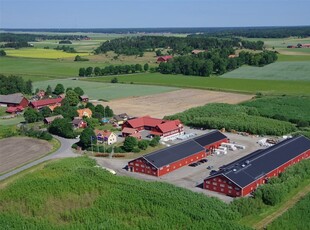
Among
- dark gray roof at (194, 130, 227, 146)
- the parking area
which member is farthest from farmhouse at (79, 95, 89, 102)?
dark gray roof at (194, 130, 227, 146)

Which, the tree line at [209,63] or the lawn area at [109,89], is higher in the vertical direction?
the tree line at [209,63]

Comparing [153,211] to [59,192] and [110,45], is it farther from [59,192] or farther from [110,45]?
[110,45]

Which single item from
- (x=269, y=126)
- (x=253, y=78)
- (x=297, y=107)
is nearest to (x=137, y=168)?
(x=269, y=126)

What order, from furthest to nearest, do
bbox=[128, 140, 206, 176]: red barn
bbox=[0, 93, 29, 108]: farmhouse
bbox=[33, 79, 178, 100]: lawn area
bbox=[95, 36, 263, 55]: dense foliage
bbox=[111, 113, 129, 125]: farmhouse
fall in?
bbox=[95, 36, 263, 55]: dense foliage → bbox=[33, 79, 178, 100]: lawn area → bbox=[0, 93, 29, 108]: farmhouse → bbox=[111, 113, 129, 125]: farmhouse → bbox=[128, 140, 206, 176]: red barn

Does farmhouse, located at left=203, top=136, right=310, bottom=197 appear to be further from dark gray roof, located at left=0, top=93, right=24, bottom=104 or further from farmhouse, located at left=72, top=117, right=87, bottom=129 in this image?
dark gray roof, located at left=0, top=93, right=24, bottom=104

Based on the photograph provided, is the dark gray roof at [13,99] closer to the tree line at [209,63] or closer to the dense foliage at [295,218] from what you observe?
the tree line at [209,63]

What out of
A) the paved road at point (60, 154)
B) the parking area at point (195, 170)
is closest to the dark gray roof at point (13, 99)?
the paved road at point (60, 154)

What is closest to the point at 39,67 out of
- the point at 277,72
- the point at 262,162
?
the point at 277,72
